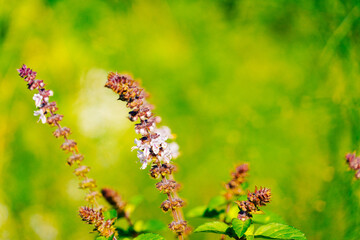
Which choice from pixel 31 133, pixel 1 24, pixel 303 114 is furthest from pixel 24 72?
pixel 303 114

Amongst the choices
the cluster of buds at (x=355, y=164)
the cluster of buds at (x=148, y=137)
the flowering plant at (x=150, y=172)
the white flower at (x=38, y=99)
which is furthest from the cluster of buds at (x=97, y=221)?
the cluster of buds at (x=355, y=164)

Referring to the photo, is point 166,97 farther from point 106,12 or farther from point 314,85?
point 314,85

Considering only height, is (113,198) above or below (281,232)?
above

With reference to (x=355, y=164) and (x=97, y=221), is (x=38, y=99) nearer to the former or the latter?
(x=97, y=221)

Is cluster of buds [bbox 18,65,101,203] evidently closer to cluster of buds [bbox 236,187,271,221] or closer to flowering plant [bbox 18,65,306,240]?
flowering plant [bbox 18,65,306,240]

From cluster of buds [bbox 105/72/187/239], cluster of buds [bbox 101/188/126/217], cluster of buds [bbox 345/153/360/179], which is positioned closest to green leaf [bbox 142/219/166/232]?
cluster of buds [bbox 101/188/126/217]

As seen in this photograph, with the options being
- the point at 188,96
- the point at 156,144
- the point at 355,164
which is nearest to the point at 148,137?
→ the point at 156,144
